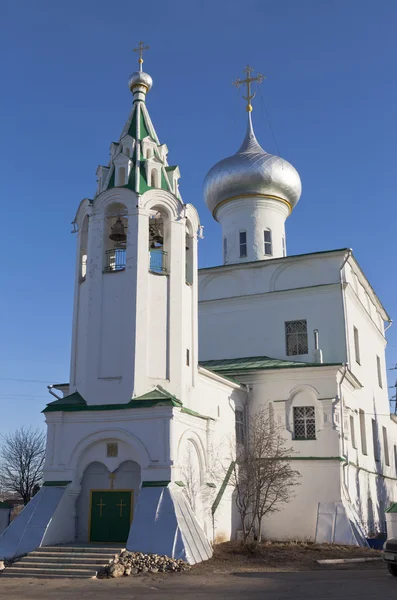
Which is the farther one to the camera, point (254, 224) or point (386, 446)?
point (386, 446)

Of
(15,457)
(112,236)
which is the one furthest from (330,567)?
(15,457)

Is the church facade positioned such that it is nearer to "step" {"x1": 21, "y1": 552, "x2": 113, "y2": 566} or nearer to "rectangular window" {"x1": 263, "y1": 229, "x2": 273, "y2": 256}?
"rectangular window" {"x1": 263, "y1": 229, "x2": 273, "y2": 256}

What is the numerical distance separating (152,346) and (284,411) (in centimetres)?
507

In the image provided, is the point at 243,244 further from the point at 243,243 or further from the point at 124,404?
the point at 124,404

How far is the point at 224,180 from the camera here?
22219 millimetres

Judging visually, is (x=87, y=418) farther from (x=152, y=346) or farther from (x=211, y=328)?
(x=211, y=328)

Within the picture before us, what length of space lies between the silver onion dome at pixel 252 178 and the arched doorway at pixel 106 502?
11.8m

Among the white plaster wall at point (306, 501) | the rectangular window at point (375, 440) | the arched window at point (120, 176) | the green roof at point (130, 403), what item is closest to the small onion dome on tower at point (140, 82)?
the arched window at point (120, 176)

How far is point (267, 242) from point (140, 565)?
43.1 ft

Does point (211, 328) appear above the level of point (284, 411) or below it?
above

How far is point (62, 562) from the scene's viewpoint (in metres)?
11.4

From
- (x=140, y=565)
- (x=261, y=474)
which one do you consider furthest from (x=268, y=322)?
(x=140, y=565)

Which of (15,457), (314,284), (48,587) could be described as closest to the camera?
(48,587)

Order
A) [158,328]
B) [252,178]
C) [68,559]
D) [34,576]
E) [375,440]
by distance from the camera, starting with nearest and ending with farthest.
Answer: [34,576] < [68,559] < [158,328] < [375,440] < [252,178]
